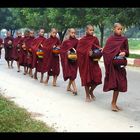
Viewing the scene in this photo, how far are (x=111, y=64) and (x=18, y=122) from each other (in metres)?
2.57

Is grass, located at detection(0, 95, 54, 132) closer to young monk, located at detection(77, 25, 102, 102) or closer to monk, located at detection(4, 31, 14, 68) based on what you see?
young monk, located at detection(77, 25, 102, 102)

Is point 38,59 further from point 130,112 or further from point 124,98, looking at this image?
point 130,112

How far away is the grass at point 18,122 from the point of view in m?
8.01

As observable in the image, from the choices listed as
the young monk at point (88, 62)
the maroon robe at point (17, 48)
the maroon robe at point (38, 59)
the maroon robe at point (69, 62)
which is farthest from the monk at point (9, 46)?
the young monk at point (88, 62)

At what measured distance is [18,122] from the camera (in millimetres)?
8539

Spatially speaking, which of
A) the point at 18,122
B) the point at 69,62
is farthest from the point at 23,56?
the point at 18,122

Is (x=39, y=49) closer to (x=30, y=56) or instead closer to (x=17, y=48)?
(x=30, y=56)

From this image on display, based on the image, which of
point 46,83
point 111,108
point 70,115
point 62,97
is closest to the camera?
point 70,115

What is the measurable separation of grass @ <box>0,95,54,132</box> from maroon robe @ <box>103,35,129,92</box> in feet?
6.01

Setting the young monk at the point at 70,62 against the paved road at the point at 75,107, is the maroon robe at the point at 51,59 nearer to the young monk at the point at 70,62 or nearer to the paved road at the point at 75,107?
the paved road at the point at 75,107

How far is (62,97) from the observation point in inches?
488

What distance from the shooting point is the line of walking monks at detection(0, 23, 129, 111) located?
1016 centimetres
